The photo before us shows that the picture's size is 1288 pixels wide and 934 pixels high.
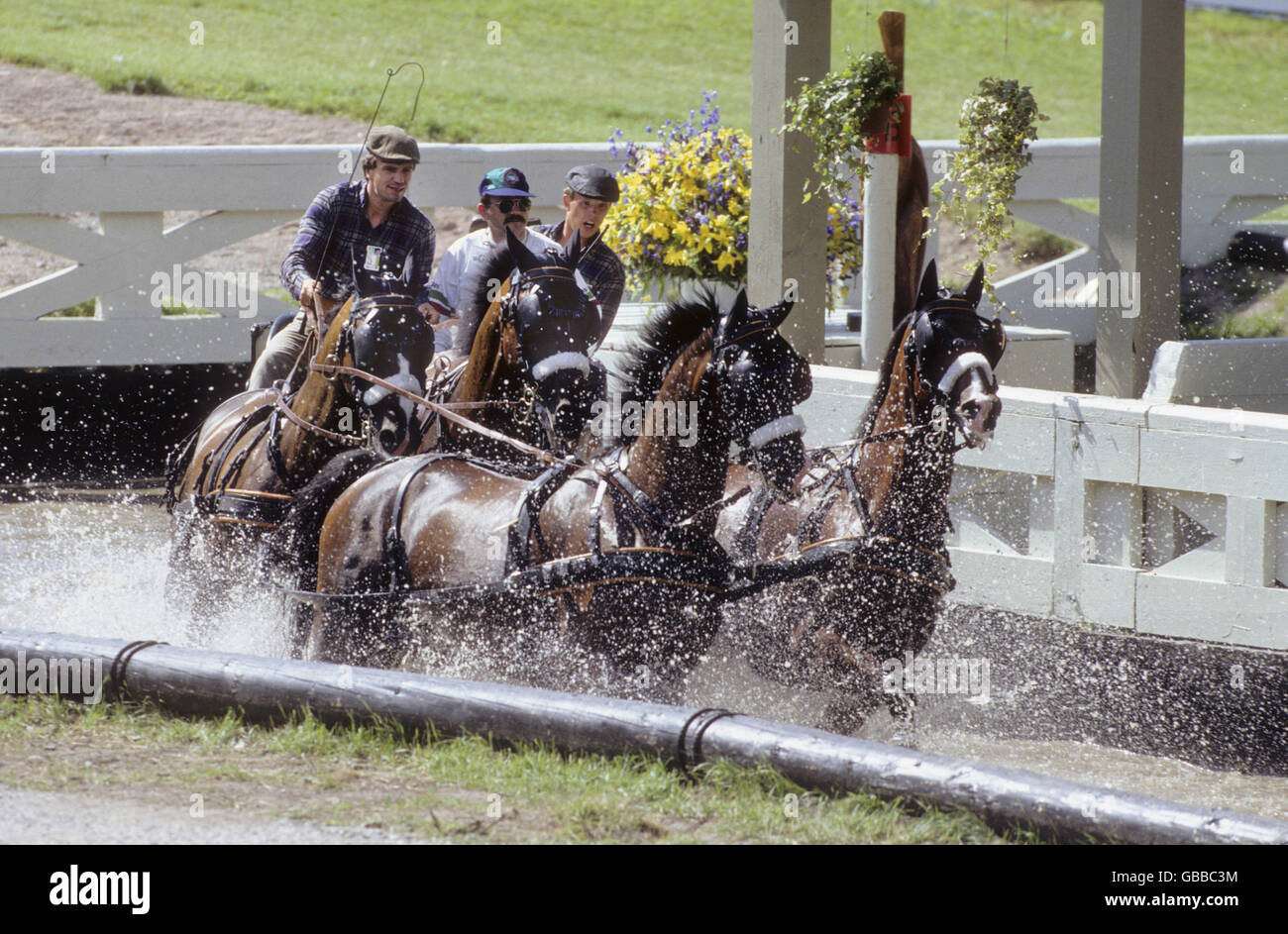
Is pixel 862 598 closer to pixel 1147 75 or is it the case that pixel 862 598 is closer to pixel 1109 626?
pixel 1109 626

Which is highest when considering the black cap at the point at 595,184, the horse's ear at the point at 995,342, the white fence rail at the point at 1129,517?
the black cap at the point at 595,184

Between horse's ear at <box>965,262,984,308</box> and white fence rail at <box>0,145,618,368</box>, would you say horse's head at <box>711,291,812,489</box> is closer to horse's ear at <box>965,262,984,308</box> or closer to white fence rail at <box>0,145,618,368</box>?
horse's ear at <box>965,262,984,308</box>

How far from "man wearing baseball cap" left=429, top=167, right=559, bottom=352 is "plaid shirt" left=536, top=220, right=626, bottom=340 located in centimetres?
21

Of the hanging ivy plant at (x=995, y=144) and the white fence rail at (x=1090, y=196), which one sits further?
the white fence rail at (x=1090, y=196)

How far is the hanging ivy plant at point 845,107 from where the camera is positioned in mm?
7301

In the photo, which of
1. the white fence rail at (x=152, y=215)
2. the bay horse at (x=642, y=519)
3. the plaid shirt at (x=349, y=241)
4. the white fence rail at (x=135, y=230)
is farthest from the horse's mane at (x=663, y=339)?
the white fence rail at (x=135, y=230)

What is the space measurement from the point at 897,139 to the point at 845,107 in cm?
45

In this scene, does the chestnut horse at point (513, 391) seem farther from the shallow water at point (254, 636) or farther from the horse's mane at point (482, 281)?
the shallow water at point (254, 636)

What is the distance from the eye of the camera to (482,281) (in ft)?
21.4

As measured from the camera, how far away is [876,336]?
775 cm

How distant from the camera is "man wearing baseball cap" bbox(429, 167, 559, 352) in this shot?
7.19 metres

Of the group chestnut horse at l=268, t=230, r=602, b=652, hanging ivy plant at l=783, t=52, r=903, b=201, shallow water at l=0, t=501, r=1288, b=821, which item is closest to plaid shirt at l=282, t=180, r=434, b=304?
chestnut horse at l=268, t=230, r=602, b=652
